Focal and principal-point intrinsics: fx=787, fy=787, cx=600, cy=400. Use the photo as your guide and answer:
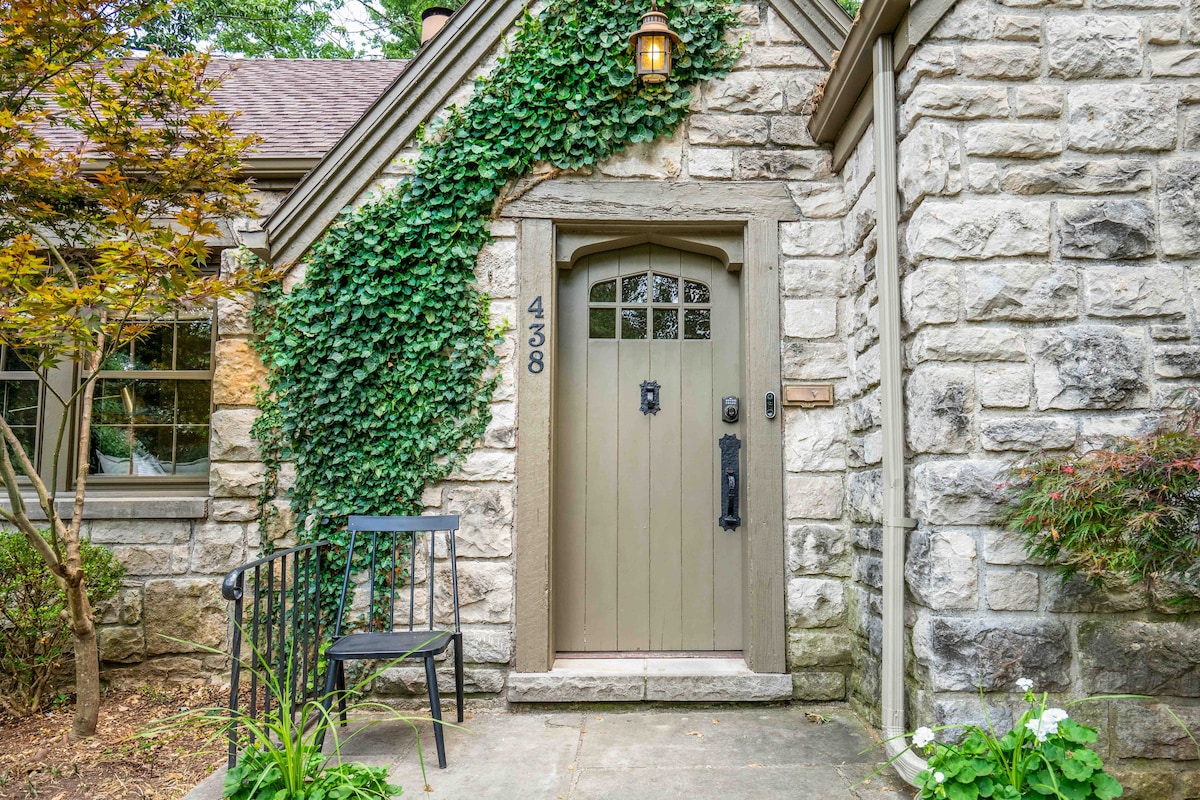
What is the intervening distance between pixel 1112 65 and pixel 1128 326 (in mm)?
988

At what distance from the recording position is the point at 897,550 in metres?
3.00

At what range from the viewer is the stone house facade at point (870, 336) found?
2.81 metres

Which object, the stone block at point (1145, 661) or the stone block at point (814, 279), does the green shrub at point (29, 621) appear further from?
the stone block at point (1145, 661)

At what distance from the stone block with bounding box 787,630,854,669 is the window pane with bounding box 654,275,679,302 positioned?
5.97 feet

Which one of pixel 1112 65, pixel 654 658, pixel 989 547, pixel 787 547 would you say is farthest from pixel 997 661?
pixel 1112 65

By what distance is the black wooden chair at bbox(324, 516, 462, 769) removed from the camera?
3.41m

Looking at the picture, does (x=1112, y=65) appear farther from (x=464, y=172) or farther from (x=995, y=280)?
(x=464, y=172)

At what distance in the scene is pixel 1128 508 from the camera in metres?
2.34

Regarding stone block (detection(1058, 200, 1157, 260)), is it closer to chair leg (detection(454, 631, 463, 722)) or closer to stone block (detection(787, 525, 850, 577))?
stone block (detection(787, 525, 850, 577))

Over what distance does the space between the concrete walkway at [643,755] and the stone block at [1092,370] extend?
1525 mm

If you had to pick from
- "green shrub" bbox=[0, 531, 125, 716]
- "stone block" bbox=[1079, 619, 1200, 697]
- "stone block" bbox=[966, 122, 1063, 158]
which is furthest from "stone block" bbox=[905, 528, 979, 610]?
"green shrub" bbox=[0, 531, 125, 716]

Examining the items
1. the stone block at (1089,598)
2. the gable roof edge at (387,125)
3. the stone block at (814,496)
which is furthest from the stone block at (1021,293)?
the gable roof edge at (387,125)

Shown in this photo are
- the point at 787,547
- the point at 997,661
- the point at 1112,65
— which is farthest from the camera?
the point at 787,547

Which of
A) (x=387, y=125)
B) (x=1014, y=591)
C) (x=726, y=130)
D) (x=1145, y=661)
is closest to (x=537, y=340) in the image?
(x=387, y=125)
